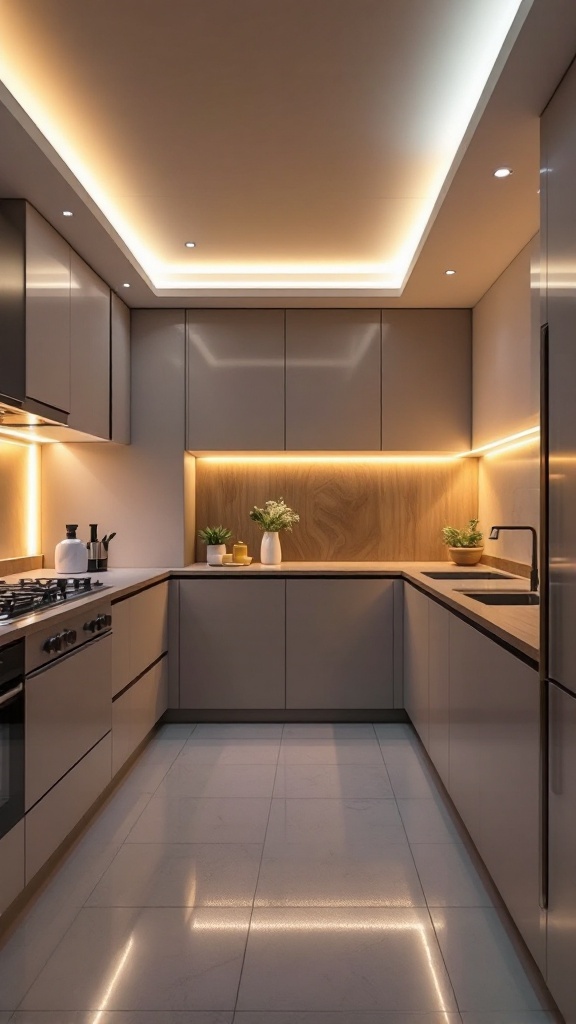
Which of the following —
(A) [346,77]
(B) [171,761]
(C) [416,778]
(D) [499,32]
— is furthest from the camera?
(B) [171,761]

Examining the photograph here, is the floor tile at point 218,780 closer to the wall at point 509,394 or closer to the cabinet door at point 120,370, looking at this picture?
the wall at point 509,394

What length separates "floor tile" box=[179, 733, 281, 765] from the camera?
136 inches

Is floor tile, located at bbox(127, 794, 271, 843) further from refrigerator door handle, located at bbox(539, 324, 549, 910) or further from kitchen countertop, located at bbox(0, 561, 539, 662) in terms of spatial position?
refrigerator door handle, located at bbox(539, 324, 549, 910)

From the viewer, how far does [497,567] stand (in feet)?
13.2

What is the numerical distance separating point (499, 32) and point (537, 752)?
2071mm

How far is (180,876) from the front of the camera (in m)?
2.35

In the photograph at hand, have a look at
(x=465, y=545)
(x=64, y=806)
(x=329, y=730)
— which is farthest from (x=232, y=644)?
(x=64, y=806)

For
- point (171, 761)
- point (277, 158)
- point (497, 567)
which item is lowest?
point (171, 761)

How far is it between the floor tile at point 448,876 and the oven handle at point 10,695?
1.43 meters

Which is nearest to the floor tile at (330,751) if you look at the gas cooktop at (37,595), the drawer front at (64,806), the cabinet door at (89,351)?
the drawer front at (64,806)

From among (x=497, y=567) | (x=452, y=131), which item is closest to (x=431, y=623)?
(x=497, y=567)

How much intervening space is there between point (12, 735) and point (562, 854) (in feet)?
4.87

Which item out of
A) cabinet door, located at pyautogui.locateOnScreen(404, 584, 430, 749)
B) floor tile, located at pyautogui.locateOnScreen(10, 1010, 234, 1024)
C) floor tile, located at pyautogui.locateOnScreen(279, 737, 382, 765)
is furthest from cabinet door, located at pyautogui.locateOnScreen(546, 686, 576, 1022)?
floor tile, located at pyautogui.locateOnScreen(279, 737, 382, 765)

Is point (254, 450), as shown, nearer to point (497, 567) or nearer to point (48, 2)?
point (497, 567)
